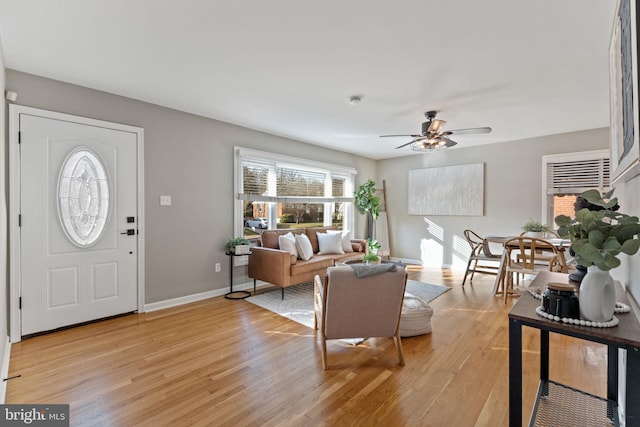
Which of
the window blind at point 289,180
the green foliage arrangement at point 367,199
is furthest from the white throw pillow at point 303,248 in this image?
the green foliage arrangement at point 367,199

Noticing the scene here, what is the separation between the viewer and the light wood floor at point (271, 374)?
1818 millimetres

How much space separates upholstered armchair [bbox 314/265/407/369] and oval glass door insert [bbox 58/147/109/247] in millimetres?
2696

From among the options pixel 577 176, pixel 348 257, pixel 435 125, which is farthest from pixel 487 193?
pixel 348 257

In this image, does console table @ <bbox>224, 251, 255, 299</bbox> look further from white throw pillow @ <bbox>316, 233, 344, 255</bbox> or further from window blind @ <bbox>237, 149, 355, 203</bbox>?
white throw pillow @ <bbox>316, 233, 344, 255</bbox>

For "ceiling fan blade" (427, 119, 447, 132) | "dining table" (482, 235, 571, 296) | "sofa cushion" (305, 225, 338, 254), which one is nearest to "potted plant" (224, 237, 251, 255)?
"sofa cushion" (305, 225, 338, 254)

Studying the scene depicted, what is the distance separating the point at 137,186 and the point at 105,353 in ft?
6.04

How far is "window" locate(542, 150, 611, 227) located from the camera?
4.76m

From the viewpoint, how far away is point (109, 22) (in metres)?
2.12

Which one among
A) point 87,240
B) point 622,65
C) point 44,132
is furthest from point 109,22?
point 622,65

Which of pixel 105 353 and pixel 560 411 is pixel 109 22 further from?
pixel 560 411

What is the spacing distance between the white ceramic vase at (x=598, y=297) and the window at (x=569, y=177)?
4.80 metres

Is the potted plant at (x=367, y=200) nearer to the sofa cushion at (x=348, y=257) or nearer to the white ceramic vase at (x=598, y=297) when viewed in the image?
the sofa cushion at (x=348, y=257)

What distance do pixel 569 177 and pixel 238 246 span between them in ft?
18.1

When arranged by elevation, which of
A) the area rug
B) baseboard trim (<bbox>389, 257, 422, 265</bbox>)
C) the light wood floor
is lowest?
the light wood floor
